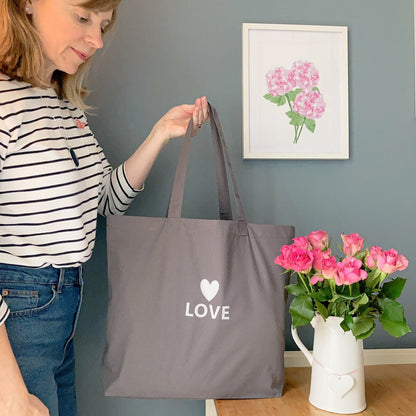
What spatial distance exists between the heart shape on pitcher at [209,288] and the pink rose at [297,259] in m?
0.16

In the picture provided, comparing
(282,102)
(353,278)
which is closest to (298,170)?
(282,102)

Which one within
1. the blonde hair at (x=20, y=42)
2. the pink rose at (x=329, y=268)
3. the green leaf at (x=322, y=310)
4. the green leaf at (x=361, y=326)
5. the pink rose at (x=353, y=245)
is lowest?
the green leaf at (x=361, y=326)

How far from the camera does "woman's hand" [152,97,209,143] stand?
1224 millimetres

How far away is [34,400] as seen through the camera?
90 centimetres

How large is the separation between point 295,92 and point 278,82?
55 millimetres

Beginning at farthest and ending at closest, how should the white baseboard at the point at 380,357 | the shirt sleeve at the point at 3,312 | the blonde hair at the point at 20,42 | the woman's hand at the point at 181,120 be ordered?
1. the white baseboard at the point at 380,357
2. the woman's hand at the point at 181,120
3. the blonde hair at the point at 20,42
4. the shirt sleeve at the point at 3,312

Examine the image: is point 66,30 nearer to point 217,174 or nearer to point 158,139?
point 158,139

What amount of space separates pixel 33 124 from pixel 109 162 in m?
0.42

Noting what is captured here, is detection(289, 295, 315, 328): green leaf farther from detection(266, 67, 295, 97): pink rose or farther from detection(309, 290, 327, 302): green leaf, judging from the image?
detection(266, 67, 295, 97): pink rose

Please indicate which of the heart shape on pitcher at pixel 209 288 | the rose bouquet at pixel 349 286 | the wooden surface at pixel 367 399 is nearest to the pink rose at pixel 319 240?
the rose bouquet at pixel 349 286

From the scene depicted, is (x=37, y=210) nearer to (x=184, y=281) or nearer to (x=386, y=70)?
(x=184, y=281)

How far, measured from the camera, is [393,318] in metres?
1.05

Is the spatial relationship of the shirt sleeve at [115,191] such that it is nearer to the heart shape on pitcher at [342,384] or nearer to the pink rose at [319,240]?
the pink rose at [319,240]

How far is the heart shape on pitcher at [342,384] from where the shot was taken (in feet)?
3.50
